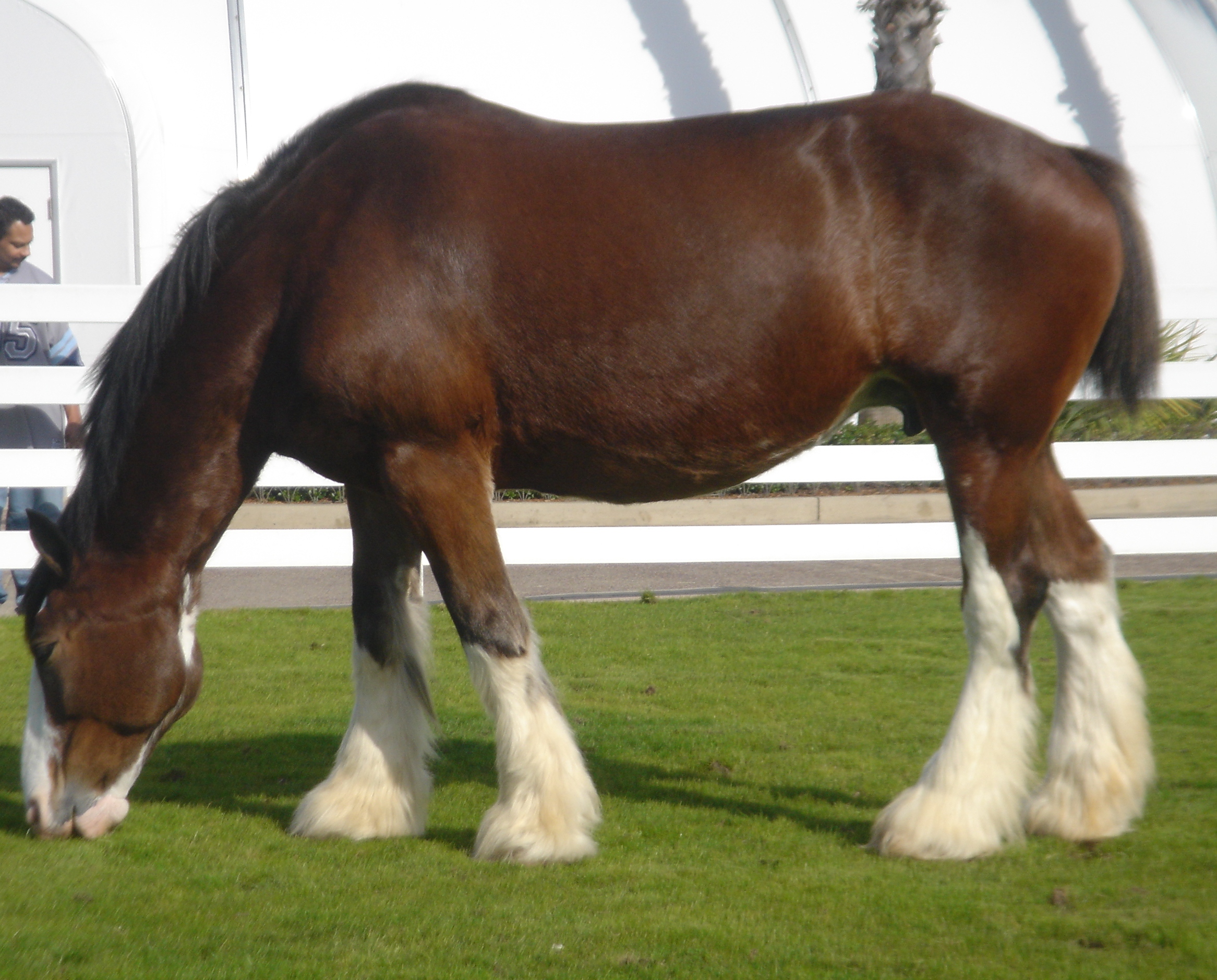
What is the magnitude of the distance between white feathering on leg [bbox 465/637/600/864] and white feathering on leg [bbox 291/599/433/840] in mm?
455

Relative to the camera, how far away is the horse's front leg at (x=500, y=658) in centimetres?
345

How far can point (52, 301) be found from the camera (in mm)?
7500

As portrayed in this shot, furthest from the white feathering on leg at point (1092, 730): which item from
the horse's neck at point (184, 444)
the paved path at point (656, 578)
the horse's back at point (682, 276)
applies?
the paved path at point (656, 578)

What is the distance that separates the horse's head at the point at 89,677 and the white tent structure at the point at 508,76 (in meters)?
9.68

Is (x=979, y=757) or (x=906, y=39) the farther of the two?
(x=906, y=39)

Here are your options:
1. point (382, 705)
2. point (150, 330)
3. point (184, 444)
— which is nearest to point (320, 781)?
point (382, 705)

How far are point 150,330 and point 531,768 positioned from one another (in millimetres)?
1705

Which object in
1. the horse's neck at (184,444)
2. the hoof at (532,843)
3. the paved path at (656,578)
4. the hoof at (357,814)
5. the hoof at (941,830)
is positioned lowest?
the paved path at (656,578)

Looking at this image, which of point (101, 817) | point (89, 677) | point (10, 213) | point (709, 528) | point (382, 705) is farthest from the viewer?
point (709, 528)

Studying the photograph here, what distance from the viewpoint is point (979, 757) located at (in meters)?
3.50

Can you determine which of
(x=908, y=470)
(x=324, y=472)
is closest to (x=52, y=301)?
(x=324, y=472)

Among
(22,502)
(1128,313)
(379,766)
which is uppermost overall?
(1128,313)

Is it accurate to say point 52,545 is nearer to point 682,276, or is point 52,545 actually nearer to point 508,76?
point 682,276

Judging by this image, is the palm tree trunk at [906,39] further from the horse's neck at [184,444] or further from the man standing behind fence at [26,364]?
the horse's neck at [184,444]
